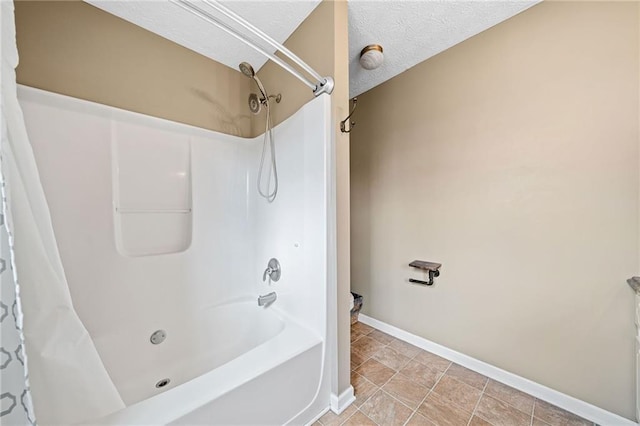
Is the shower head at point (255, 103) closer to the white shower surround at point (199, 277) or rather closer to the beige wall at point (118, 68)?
the beige wall at point (118, 68)

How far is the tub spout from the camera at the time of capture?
4.94ft

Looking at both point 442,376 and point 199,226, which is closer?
point 442,376

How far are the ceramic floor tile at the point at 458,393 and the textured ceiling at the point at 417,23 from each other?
7.75ft

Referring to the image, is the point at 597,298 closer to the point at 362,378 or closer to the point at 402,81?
the point at 362,378

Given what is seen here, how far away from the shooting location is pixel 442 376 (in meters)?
1.49

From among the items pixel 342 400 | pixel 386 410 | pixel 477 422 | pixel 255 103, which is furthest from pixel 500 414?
pixel 255 103

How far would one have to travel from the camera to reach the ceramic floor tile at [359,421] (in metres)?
1.15

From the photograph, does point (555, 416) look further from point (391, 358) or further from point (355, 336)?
point (355, 336)

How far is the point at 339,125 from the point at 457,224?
1161mm

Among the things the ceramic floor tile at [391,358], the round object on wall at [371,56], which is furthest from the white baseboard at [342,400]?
the round object on wall at [371,56]

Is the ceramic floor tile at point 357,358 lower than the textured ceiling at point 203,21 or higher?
lower

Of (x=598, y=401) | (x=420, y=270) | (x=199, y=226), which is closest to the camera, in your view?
(x=598, y=401)

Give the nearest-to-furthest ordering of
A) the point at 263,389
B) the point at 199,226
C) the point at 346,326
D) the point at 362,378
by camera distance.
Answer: the point at 263,389
the point at 346,326
the point at 362,378
the point at 199,226

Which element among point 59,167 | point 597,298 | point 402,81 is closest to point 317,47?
point 402,81
